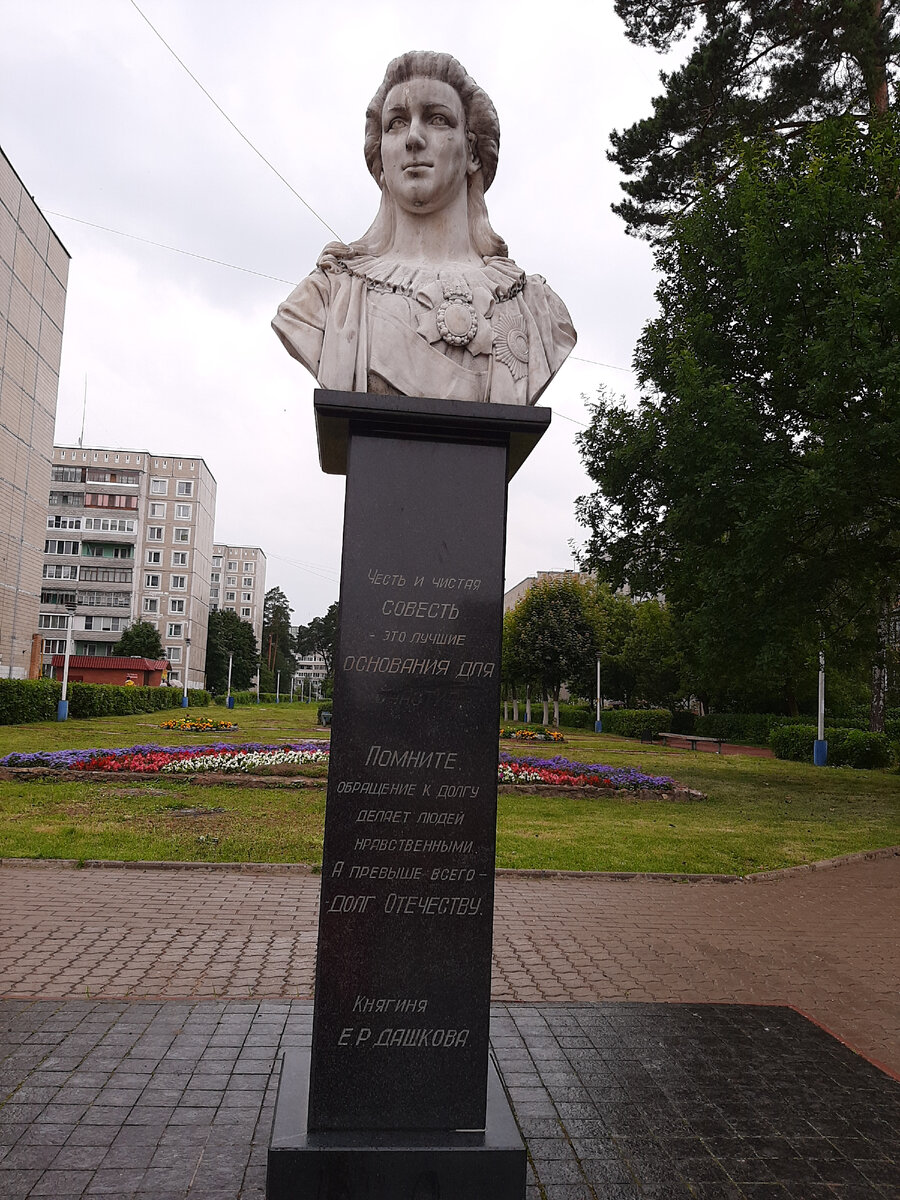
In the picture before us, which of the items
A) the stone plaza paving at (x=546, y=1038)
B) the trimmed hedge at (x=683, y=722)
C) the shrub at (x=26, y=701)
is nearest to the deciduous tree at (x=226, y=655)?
the shrub at (x=26, y=701)

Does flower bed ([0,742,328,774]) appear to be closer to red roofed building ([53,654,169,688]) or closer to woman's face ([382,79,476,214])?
woman's face ([382,79,476,214])

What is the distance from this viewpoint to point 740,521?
15711 millimetres

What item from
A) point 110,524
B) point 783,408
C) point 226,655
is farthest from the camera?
point 226,655

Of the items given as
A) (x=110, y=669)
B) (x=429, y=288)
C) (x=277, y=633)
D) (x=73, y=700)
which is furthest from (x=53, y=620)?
(x=429, y=288)

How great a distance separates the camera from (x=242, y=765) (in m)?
16.2

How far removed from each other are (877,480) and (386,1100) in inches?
543

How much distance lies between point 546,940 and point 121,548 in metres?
79.0

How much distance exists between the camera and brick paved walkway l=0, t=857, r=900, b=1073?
549 centimetres

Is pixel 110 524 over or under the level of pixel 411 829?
over

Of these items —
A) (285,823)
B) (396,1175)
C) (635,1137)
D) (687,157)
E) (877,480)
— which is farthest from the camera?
(687,157)

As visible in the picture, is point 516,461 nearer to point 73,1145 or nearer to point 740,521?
point 73,1145

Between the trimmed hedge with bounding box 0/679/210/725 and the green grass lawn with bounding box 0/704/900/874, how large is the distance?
1758cm

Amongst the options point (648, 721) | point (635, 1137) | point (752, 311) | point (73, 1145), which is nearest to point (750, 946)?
point (635, 1137)

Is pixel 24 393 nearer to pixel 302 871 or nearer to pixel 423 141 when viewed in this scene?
pixel 302 871
